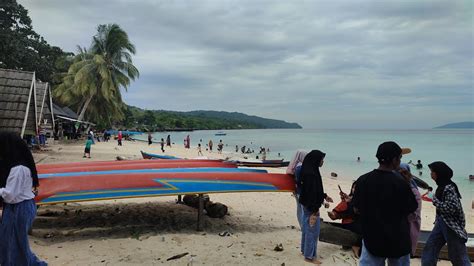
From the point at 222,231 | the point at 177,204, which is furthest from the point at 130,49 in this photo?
the point at 222,231

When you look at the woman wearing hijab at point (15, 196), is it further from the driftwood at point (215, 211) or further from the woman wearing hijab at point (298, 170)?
the driftwood at point (215, 211)

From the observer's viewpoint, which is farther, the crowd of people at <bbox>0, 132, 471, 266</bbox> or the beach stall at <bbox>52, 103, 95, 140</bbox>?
the beach stall at <bbox>52, 103, 95, 140</bbox>

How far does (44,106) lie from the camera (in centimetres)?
Result: 1734

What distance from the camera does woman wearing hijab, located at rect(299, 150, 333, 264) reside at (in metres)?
4.57

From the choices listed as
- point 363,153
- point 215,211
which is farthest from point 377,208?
point 363,153

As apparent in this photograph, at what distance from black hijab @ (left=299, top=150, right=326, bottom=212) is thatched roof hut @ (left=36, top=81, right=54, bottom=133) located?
1144cm

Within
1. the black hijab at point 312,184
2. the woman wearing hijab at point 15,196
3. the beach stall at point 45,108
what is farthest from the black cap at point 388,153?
the beach stall at point 45,108

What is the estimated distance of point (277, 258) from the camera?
15.8 ft

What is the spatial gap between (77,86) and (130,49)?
584cm

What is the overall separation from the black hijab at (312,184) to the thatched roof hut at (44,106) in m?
11.4

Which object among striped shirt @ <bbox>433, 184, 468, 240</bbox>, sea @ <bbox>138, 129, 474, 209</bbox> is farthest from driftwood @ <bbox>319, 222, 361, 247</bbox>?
sea @ <bbox>138, 129, 474, 209</bbox>

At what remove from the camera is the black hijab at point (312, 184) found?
4.56 metres

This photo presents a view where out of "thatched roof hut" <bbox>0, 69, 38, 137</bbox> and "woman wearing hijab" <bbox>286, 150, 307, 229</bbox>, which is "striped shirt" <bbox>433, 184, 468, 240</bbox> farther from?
"thatched roof hut" <bbox>0, 69, 38, 137</bbox>

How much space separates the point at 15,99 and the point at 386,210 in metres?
8.69
